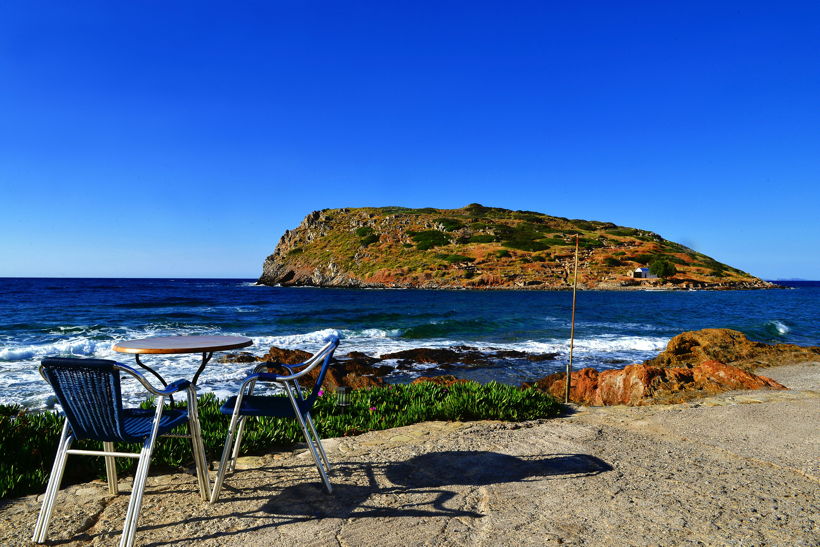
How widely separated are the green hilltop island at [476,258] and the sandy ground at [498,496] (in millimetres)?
60410

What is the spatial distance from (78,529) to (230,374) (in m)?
9.61

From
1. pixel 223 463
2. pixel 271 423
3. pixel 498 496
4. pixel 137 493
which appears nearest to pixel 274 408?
pixel 223 463

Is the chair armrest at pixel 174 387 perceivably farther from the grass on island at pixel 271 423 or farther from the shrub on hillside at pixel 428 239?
the shrub on hillside at pixel 428 239

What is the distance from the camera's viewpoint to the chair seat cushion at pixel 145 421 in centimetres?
304

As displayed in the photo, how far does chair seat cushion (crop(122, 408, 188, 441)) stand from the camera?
9.98ft

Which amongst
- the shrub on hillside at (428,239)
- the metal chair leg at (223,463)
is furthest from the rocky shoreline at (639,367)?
the shrub on hillside at (428,239)

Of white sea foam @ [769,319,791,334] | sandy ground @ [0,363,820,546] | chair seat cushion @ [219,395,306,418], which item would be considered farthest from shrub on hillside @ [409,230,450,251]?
chair seat cushion @ [219,395,306,418]

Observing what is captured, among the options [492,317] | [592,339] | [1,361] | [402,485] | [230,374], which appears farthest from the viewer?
[492,317]

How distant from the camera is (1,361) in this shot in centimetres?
1373

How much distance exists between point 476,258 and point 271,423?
68.9 m

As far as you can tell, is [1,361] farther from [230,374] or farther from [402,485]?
[402,485]

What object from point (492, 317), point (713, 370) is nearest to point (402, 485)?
point (713, 370)

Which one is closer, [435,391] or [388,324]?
[435,391]

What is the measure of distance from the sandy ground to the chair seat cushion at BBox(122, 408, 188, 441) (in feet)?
2.14
